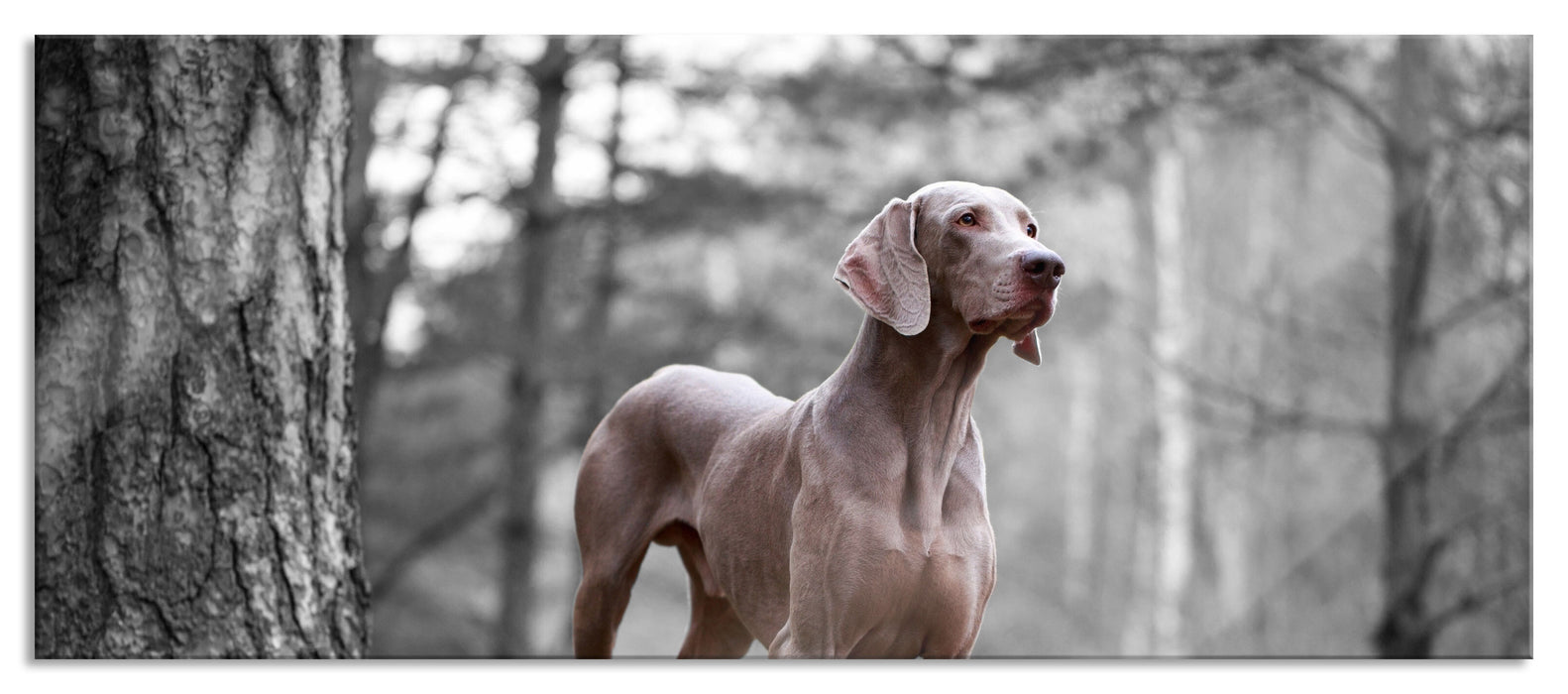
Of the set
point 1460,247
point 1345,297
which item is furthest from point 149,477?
point 1345,297

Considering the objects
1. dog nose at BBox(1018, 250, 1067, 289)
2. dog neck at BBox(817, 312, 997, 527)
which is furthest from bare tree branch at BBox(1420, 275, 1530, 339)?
dog nose at BBox(1018, 250, 1067, 289)

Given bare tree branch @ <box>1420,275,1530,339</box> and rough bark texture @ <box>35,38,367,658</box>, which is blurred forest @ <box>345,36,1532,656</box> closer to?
bare tree branch @ <box>1420,275,1530,339</box>

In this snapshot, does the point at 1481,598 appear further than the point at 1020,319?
Yes

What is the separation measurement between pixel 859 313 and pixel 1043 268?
312 inches

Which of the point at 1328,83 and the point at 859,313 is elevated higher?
the point at 1328,83

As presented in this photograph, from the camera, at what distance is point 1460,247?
8055 mm

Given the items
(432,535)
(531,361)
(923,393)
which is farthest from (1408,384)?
(432,535)

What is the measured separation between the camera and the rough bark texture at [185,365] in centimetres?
312

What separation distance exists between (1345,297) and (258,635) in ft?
33.9

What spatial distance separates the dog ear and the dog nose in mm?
188

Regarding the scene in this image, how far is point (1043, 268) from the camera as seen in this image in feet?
7.07

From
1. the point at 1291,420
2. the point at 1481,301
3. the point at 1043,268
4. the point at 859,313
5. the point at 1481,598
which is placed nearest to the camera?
the point at 1043,268

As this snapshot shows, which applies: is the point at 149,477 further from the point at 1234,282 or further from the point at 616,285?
the point at 1234,282

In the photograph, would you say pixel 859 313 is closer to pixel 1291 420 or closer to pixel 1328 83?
pixel 1291 420
